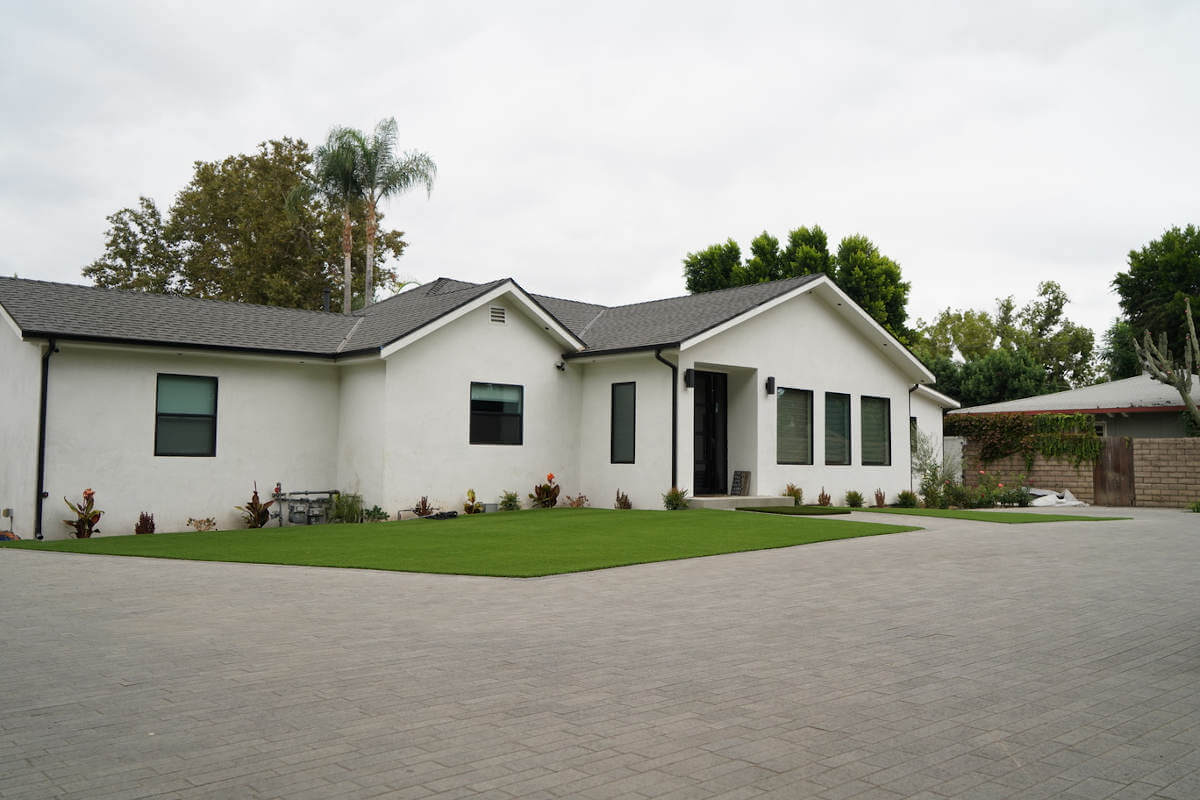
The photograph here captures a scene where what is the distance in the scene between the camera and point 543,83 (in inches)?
777

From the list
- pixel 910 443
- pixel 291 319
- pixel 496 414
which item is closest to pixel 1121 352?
pixel 910 443

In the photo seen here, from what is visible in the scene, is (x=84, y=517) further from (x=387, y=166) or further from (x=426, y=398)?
(x=387, y=166)

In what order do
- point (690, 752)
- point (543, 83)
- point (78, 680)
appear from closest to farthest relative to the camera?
1. point (690, 752)
2. point (78, 680)
3. point (543, 83)

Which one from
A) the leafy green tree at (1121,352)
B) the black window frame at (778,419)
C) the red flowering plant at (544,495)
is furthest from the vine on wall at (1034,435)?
the leafy green tree at (1121,352)

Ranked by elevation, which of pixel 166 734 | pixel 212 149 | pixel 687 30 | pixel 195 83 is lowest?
pixel 166 734

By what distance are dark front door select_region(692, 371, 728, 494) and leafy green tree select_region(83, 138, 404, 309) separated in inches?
847

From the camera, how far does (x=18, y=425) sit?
630 inches

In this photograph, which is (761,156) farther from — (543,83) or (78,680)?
(78,680)

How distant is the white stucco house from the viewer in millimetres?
15984

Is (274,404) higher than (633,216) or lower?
lower

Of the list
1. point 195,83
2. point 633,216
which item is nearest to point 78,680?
point 195,83

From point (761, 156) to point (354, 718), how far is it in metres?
20.4

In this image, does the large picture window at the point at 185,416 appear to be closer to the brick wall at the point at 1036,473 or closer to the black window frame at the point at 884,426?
the black window frame at the point at 884,426

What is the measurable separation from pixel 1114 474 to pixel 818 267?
1783cm
